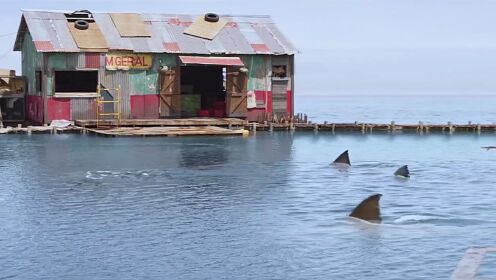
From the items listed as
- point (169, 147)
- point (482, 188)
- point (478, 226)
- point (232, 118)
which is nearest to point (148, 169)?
point (169, 147)

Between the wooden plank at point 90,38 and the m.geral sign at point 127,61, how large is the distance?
2.44 ft

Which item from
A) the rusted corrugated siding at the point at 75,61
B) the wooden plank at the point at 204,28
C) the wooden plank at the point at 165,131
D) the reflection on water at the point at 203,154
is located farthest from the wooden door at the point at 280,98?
the rusted corrugated siding at the point at 75,61

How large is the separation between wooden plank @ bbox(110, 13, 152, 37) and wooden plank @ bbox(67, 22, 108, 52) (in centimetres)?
159

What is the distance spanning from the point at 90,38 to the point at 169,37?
5.04 meters

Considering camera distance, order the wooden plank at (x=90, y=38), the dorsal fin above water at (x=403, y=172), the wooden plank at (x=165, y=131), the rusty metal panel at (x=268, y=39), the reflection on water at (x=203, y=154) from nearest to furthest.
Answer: the dorsal fin above water at (x=403, y=172)
the reflection on water at (x=203, y=154)
the wooden plank at (x=165, y=131)
the wooden plank at (x=90, y=38)
the rusty metal panel at (x=268, y=39)

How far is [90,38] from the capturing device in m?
54.1

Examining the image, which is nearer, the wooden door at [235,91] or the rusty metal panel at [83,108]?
the rusty metal panel at [83,108]

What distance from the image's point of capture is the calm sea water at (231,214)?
1838cm

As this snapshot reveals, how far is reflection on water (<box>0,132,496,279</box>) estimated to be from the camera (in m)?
18.4

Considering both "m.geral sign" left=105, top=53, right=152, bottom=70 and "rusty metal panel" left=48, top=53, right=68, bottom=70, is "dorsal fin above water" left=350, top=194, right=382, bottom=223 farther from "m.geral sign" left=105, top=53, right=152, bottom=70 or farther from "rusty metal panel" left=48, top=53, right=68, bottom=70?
"rusty metal panel" left=48, top=53, right=68, bottom=70

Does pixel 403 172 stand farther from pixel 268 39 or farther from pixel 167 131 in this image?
pixel 268 39

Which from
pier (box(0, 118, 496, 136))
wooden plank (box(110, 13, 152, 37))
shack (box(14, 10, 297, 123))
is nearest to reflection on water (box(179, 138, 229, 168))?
pier (box(0, 118, 496, 136))

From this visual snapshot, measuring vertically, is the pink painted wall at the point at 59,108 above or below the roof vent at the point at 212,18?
below

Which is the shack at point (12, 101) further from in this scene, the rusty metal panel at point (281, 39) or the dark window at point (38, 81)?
the rusty metal panel at point (281, 39)
